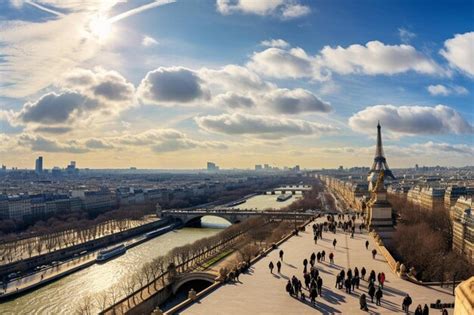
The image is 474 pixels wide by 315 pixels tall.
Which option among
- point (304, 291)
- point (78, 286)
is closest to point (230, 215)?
point (78, 286)

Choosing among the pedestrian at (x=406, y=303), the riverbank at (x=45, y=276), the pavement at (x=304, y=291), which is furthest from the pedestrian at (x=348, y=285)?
the riverbank at (x=45, y=276)

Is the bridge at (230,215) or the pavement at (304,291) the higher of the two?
the pavement at (304,291)

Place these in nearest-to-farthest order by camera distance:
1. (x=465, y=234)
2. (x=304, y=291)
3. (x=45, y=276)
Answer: (x=304, y=291)
(x=45, y=276)
(x=465, y=234)

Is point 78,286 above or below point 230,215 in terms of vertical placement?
below

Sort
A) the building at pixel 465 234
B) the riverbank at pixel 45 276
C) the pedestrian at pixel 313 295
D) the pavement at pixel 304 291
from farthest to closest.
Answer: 1. the building at pixel 465 234
2. the riverbank at pixel 45 276
3. the pedestrian at pixel 313 295
4. the pavement at pixel 304 291

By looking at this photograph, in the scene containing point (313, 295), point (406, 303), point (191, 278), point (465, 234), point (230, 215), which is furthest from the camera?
point (230, 215)

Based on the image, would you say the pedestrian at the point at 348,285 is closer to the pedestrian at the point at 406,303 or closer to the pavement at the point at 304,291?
the pavement at the point at 304,291

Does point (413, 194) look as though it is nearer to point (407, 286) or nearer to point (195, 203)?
point (195, 203)

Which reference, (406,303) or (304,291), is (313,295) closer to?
(304,291)
